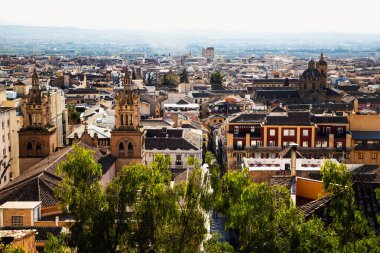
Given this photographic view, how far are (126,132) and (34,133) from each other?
26.5 feet

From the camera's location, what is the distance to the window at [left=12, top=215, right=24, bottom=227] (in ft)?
129

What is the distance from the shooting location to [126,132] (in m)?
→ 59.7

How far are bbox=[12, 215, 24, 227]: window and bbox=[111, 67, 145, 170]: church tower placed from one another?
67.2 ft

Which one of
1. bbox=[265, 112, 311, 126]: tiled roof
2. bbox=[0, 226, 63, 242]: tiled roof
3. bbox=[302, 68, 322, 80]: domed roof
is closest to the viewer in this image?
bbox=[0, 226, 63, 242]: tiled roof

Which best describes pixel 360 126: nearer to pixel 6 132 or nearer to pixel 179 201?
pixel 6 132

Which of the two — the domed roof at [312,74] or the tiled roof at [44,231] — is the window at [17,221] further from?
the domed roof at [312,74]

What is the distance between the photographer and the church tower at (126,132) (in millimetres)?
59688

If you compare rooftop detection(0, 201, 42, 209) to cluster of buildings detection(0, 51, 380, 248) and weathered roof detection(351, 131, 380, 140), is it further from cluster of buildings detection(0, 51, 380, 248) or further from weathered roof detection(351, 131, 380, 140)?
weathered roof detection(351, 131, 380, 140)

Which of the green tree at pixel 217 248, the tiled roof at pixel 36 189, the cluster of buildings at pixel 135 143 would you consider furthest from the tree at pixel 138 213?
the tiled roof at pixel 36 189

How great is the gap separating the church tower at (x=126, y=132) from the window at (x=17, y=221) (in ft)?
67.2

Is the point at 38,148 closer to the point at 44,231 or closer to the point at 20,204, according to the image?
the point at 20,204

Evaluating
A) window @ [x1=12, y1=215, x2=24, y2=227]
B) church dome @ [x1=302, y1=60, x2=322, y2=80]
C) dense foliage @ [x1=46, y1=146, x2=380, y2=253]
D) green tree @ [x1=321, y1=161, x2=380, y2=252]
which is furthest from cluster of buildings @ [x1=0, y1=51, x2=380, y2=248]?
church dome @ [x1=302, y1=60, x2=322, y2=80]

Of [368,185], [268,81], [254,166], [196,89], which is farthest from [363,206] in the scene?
[268,81]

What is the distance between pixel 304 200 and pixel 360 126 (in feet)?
124
